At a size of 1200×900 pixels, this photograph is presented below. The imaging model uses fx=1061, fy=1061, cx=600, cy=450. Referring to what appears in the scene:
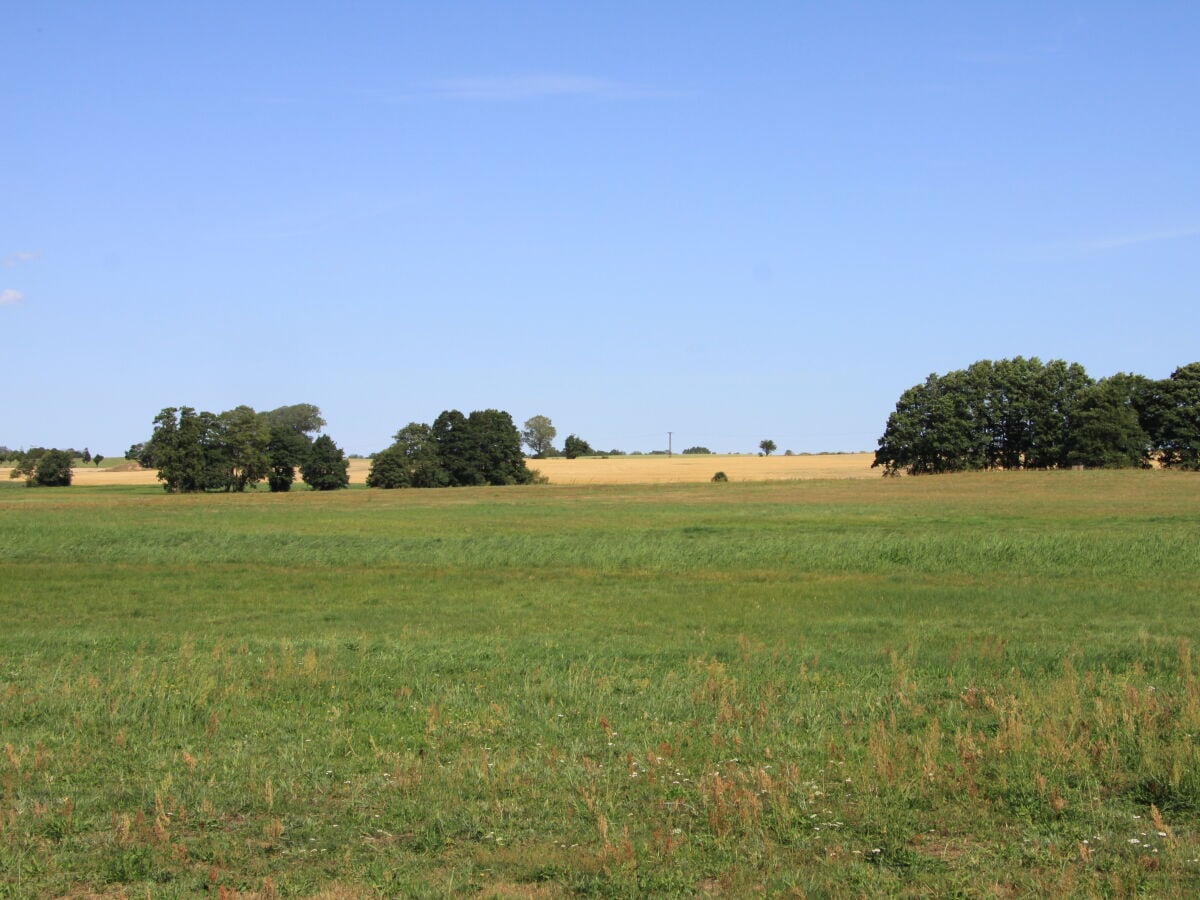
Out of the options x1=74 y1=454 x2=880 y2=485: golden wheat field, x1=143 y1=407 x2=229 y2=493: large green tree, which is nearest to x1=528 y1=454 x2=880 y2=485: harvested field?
x1=74 y1=454 x2=880 y2=485: golden wheat field

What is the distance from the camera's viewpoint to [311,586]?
26.7 m

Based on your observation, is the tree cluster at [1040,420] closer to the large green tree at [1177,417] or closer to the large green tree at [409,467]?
the large green tree at [1177,417]

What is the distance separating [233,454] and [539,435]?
91758 mm

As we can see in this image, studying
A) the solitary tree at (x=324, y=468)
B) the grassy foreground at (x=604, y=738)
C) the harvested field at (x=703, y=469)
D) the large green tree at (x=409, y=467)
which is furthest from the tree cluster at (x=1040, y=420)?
the grassy foreground at (x=604, y=738)

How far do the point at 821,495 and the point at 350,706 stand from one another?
6097 cm

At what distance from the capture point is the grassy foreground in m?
6.83

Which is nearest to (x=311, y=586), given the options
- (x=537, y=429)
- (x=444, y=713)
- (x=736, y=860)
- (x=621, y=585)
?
(x=621, y=585)

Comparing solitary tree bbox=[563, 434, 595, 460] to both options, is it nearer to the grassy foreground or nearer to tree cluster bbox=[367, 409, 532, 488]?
tree cluster bbox=[367, 409, 532, 488]

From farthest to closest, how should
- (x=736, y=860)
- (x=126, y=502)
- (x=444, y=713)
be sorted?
(x=126, y=502) < (x=444, y=713) < (x=736, y=860)

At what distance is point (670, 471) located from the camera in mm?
121625

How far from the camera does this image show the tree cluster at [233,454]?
98375 mm

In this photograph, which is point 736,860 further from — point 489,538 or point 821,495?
point 821,495

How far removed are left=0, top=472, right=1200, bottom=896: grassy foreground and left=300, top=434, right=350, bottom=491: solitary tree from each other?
8136 cm

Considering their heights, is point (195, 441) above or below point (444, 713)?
above
